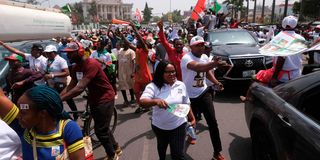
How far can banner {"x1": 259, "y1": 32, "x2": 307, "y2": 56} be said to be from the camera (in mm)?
2666

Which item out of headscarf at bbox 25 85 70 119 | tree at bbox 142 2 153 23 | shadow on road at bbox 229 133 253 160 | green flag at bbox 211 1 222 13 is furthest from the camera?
tree at bbox 142 2 153 23

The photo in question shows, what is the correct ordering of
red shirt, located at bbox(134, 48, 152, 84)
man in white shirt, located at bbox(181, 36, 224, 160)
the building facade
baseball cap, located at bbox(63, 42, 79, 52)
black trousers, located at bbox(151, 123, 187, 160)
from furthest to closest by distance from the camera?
the building facade
red shirt, located at bbox(134, 48, 152, 84)
man in white shirt, located at bbox(181, 36, 224, 160)
baseball cap, located at bbox(63, 42, 79, 52)
black trousers, located at bbox(151, 123, 187, 160)

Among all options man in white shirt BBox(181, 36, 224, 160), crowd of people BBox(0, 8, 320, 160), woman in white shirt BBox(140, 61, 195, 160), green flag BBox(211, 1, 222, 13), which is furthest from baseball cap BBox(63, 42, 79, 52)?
green flag BBox(211, 1, 222, 13)

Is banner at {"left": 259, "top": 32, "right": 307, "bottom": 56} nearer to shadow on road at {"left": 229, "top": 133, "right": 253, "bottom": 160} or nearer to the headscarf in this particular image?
shadow on road at {"left": 229, "top": 133, "right": 253, "bottom": 160}

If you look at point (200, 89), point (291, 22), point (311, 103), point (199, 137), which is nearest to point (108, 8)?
point (199, 137)

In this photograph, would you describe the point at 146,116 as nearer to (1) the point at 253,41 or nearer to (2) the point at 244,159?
(2) the point at 244,159

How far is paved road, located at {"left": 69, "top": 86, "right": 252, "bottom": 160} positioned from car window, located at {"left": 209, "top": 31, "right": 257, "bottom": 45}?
2.47 meters

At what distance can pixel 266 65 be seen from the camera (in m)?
6.90

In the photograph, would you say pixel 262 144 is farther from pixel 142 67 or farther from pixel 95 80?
pixel 142 67

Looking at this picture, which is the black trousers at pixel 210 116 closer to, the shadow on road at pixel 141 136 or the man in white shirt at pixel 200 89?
the man in white shirt at pixel 200 89

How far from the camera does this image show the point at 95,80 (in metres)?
3.61

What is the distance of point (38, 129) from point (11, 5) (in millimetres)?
11375

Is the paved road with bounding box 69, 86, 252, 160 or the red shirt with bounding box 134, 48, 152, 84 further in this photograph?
the red shirt with bounding box 134, 48, 152, 84

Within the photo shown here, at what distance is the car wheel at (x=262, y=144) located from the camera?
9.39ft
